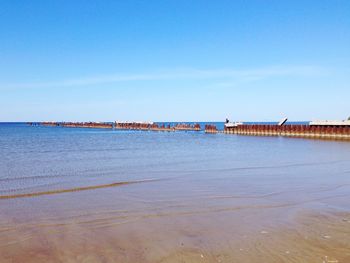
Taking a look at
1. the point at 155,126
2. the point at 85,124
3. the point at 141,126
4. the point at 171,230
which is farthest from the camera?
the point at 85,124

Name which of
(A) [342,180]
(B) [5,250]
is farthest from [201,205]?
(A) [342,180]

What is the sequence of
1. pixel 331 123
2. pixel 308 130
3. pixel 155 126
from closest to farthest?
1. pixel 331 123
2. pixel 308 130
3. pixel 155 126

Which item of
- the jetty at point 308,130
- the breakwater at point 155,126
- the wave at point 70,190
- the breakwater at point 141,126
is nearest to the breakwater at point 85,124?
the breakwater at point 141,126

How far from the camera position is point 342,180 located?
14805 millimetres

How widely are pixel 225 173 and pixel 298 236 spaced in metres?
9.94

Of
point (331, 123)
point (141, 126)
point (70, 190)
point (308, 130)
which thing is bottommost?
point (70, 190)

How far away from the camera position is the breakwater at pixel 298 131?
49619 mm

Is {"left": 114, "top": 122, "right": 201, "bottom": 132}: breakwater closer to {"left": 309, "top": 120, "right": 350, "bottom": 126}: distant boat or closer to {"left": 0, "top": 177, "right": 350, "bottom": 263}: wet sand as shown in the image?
{"left": 309, "top": 120, "right": 350, "bottom": 126}: distant boat

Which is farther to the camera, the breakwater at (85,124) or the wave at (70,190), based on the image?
the breakwater at (85,124)

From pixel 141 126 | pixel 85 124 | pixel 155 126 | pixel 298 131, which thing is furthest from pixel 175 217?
pixel 85 124

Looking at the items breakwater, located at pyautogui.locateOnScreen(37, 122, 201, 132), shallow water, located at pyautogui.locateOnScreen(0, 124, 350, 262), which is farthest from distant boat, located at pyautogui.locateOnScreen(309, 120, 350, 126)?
breakwater, located at pyautogui.locateOnScreen(37, 122, 201, 132)

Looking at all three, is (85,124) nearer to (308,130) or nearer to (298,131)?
(298,131)

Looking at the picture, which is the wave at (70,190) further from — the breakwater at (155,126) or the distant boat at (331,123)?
the breakwater at (155,126)

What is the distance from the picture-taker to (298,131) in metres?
58.3
